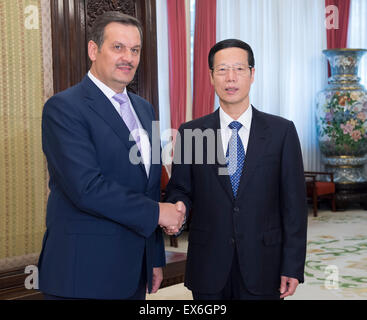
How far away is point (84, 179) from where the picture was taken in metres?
1.53

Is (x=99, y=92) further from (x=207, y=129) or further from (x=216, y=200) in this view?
(x=216, y=200)

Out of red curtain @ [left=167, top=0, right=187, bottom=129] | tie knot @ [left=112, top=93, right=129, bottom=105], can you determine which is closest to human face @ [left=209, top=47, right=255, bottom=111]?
tie knot @ [left=112, top=93, right=129, bottom=105]

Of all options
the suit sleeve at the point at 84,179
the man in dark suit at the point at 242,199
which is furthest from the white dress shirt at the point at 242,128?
the suit sleeve at the point at 84,179

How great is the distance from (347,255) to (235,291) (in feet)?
11.2

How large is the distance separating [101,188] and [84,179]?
6 cm

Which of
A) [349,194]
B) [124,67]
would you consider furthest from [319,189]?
[124,67]

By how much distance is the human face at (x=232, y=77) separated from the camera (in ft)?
5.57

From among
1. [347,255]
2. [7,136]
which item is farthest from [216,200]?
[347,255]

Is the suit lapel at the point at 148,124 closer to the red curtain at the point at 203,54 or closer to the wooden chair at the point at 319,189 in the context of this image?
the red curtain at the point at 203,54

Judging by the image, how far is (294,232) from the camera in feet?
5.53

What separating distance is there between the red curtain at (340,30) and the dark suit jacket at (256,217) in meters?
6.65

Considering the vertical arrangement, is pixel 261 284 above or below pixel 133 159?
below

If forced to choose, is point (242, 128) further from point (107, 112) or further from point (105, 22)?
point (105, 22)

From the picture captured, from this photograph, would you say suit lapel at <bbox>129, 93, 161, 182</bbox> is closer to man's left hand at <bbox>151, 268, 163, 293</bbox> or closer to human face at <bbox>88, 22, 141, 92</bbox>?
human face at <bbox>88, 22, 141, 92</bbox>
